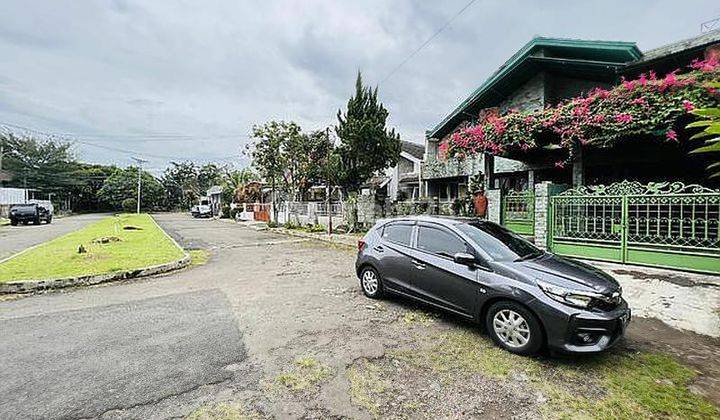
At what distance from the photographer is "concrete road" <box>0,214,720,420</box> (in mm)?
3252

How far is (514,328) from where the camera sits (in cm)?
428

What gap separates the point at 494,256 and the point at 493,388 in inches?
70.4

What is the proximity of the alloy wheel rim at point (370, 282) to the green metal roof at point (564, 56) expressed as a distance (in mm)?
10145

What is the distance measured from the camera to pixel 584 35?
12109 mm

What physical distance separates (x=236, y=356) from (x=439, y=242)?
3.16 meters

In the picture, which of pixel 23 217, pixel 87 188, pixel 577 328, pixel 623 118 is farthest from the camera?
pixel 87 188

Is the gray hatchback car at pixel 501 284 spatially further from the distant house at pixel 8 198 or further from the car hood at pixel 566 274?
the distant house at pixel 8 198

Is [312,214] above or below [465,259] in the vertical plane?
above

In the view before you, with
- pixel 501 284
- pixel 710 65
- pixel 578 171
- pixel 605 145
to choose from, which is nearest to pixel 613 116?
pixel 605 145

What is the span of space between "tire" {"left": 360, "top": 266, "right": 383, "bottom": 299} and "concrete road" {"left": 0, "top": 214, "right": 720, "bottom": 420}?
0.57 ft

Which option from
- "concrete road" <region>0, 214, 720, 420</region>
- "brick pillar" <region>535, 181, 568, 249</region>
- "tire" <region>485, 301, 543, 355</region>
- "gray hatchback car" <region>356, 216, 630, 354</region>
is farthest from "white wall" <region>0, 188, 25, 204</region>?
"tire" <region>485, 301, 543, 355</region>

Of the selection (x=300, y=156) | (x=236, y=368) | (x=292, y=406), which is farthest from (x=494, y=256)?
(x=300, y=156)

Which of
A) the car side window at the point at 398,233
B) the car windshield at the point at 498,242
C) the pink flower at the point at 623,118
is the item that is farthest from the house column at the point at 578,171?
the car side window at the point at 398,233

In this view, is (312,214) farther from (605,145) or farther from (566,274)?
(566,274)
